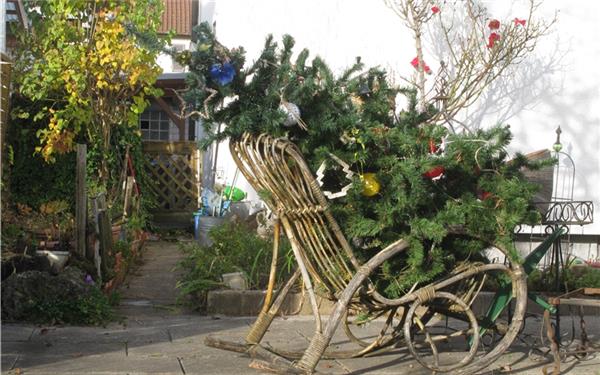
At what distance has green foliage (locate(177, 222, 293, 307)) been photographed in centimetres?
794

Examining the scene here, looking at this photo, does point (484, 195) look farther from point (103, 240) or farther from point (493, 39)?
point (493, 39)

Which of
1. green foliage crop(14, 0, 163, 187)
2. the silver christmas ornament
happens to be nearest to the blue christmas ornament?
the silver christmas ornament

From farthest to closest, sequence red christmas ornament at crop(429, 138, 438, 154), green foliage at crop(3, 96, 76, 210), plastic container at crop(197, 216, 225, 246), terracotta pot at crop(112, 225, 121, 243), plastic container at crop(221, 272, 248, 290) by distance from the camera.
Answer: green foliage at crop(3, 96, 76, 210)
plastic container at crop(197, 216, 225, 246)
terracotta pot at crop(112, 225, 121, 243)
plastic container at crop(221, 272, 248, 290)
red christmas ornament at crop(429, 138, 438, 154)

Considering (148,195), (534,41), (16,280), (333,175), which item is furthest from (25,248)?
(534,41)

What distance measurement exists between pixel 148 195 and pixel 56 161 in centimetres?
174

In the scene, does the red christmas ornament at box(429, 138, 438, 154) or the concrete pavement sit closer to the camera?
the red christmas ornament at box(429, 138, 438, 154)


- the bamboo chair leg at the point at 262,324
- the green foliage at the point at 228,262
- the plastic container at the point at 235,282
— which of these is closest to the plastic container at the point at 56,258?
the green foliage at the point at 228,262

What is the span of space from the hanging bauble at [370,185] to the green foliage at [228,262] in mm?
2730

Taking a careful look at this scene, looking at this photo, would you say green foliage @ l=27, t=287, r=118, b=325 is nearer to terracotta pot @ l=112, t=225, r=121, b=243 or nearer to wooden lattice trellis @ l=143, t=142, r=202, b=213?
terracotta pot @ l=112, t=225, r=121, b=243

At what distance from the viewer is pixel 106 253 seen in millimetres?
8391

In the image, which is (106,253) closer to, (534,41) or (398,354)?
(398,354)

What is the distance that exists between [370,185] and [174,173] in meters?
9.73

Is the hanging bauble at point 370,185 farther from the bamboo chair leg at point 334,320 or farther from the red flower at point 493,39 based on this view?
the red flower at point 493,39

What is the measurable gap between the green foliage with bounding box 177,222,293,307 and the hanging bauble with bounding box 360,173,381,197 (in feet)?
8.96
